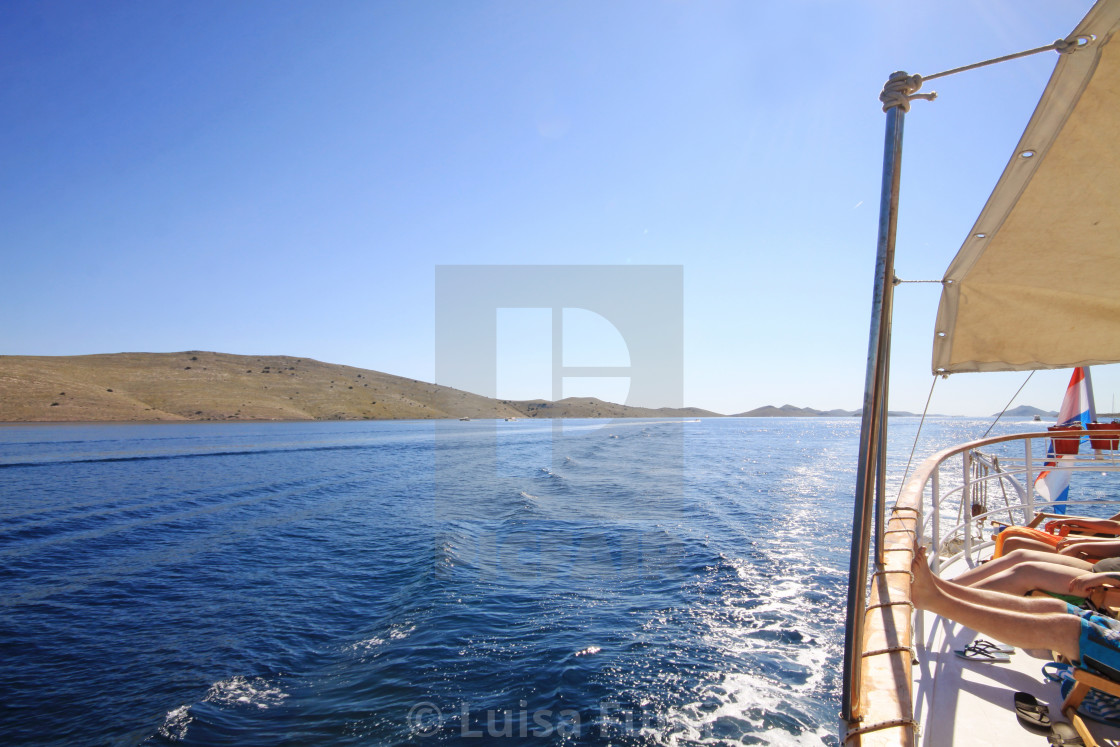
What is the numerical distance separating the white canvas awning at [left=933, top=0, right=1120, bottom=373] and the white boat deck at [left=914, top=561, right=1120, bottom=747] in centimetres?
260

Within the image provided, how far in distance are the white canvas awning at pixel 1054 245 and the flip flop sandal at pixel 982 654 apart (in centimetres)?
253

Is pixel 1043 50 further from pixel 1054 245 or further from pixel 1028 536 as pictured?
pixel 1028 536

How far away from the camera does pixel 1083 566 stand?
3139 millimetres

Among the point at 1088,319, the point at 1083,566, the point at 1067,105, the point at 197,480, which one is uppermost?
the point at 1067,105

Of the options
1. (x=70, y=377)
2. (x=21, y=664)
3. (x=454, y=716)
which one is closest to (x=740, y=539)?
A: (x=454, y=716)

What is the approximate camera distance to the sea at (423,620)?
20.7 ft

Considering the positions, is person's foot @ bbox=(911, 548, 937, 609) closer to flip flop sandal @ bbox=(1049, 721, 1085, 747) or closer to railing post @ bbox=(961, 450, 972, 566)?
flip flop sandal @ bbox=(1049, 721, 1085, 747)

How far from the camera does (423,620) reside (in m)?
9.38

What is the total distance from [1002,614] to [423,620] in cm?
893

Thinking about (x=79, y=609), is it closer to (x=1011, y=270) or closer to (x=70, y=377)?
(x=1011, y=270)

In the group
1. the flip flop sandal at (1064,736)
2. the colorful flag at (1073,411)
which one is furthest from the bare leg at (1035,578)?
the colorful flag at (1073,411)

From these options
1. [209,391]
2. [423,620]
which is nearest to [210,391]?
[209,391]

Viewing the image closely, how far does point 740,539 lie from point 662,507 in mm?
4958

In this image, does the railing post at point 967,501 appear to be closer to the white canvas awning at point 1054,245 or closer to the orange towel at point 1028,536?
the orange towel at point 1028,536
